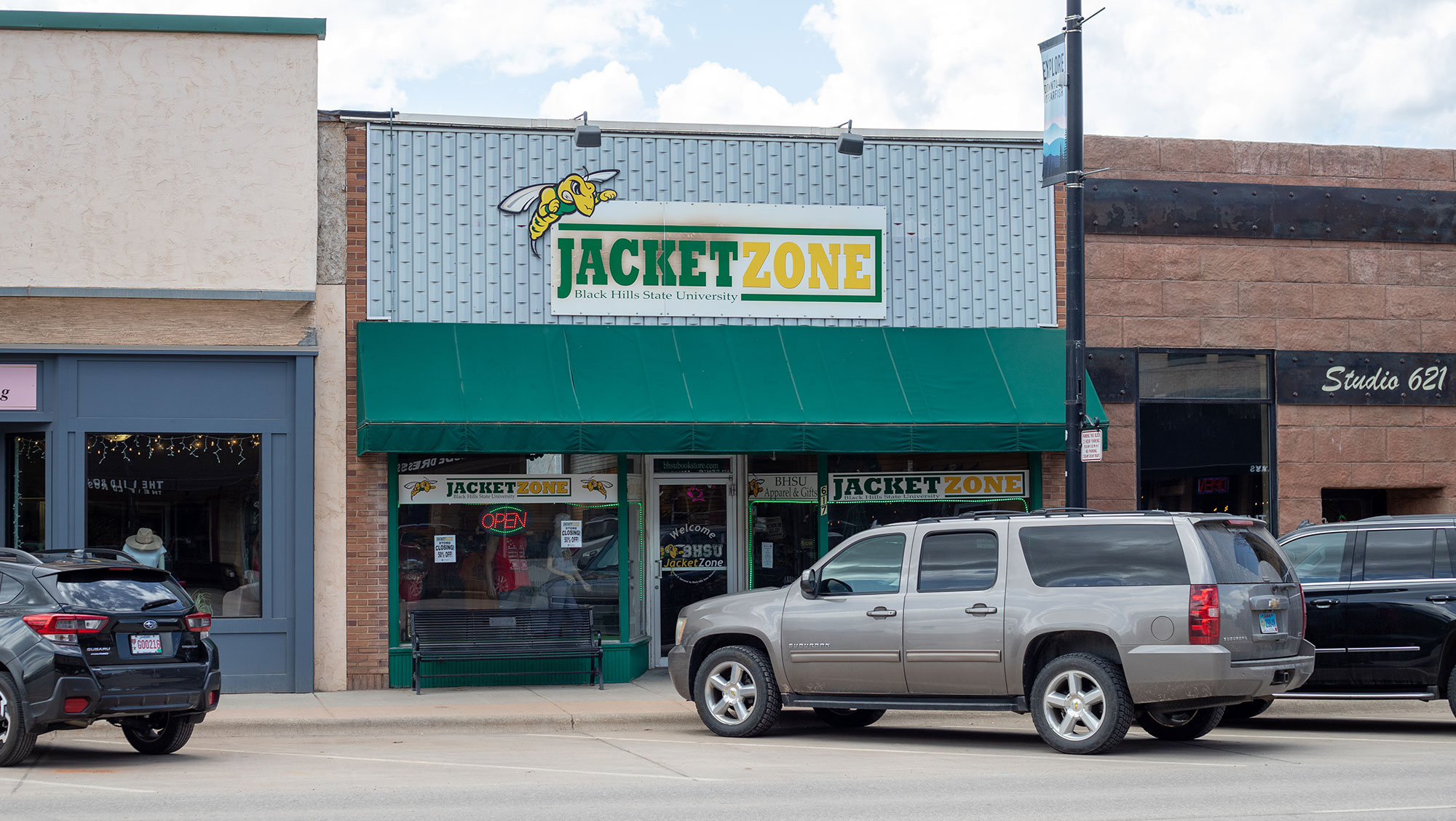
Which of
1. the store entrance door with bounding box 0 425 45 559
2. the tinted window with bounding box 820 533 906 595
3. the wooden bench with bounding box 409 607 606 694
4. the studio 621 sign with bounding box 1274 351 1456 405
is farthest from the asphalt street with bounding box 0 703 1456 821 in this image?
the studio 621 sign with bounding box 1274 351 1456 405

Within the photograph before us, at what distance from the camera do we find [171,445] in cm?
1502

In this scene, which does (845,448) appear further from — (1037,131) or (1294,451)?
(1294,451)

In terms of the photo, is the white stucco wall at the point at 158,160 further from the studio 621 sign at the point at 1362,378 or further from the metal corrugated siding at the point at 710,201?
the studio 621 sign at the point at 1362,378

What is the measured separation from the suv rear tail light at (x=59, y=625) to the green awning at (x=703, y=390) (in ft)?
14.8

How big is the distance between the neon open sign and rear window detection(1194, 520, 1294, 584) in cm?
757

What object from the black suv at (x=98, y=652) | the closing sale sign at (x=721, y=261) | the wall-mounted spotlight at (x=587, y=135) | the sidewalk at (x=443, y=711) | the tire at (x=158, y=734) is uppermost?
the wall-mounted spotlight at (x=587, y=135)

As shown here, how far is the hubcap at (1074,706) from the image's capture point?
10.7m

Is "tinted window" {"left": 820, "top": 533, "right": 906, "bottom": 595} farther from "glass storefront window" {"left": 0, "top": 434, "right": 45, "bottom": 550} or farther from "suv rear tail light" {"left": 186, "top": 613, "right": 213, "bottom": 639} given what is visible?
"glass storefront window" {"left": 0, "top": 434, "right": 45, "bottom": 550}

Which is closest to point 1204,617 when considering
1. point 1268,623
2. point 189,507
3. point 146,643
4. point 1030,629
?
point 1268,623

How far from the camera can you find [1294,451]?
17547mm

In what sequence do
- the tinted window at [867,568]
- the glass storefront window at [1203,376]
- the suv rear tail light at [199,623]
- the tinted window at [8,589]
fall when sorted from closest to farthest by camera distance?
1. the tinted window at [8,589]
2. the suv rear tail light at [199,623]
3. the tinted window at [867,568]
4. the glass storefront window at [1203,376]

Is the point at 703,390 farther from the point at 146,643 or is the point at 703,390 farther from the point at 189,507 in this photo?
the point at 146,643

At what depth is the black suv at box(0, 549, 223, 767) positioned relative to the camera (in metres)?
10.1

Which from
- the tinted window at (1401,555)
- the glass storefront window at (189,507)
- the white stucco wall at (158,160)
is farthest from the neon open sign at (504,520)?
the tinted window at (1401,555)
